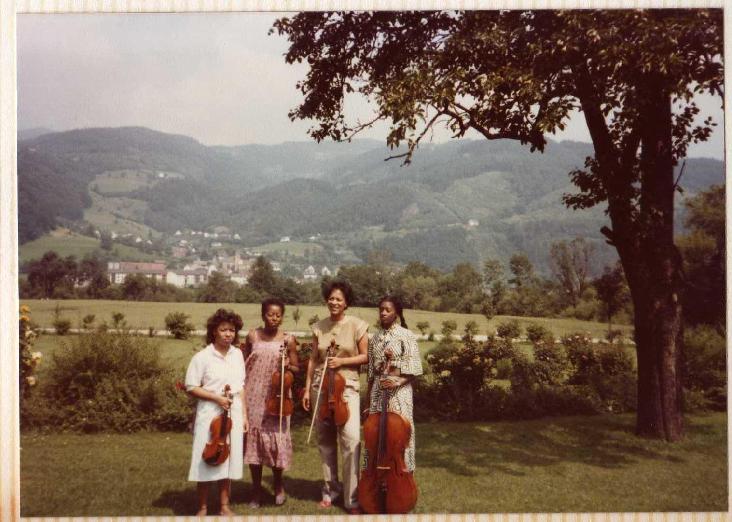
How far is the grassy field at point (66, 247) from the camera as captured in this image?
21.5 ft

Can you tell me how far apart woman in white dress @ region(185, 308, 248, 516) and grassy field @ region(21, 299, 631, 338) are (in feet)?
5.43

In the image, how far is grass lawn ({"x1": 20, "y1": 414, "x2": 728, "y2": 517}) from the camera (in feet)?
20.3

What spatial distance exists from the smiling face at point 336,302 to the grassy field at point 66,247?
8.03ft

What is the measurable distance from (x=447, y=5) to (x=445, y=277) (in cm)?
265

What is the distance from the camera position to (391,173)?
24.7ft

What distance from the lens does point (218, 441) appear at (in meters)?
5.34

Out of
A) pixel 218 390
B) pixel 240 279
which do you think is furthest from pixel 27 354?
pixel 218 390

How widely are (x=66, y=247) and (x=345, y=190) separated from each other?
9.37 feet

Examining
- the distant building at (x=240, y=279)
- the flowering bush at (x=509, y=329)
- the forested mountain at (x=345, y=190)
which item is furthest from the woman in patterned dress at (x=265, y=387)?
the flowering bush at (x=509, y=329)

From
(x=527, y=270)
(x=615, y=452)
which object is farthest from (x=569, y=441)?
(x=527, y=270)

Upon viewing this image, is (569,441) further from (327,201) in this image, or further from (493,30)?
(493,30)

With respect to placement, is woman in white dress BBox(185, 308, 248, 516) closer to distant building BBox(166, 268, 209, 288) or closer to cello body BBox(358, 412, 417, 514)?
cello body BBox(358, 412, 417, 514)

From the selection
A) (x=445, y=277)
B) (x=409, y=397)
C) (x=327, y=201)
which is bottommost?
(x=409, y=397)

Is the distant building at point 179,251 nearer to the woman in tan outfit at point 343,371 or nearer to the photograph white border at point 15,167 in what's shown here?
the photograph white border at point 15,167
